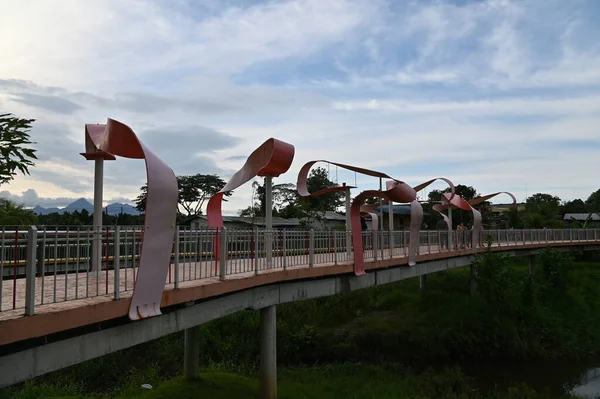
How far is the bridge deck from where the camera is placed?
5.25 m

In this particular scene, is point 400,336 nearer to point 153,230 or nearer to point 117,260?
point 153,230

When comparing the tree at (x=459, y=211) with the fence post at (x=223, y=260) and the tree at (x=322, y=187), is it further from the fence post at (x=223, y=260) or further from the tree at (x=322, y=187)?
the fence post at (x=223, y=260)

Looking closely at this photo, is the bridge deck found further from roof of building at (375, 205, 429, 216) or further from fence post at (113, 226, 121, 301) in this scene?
roof of building at (375, 205, 429, 216)

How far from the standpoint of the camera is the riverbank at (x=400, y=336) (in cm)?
1698

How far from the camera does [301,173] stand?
575 inches

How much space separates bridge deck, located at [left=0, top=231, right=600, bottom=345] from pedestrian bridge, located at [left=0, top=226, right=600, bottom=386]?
14 millimetres

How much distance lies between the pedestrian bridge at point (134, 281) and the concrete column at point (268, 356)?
1.55 ft

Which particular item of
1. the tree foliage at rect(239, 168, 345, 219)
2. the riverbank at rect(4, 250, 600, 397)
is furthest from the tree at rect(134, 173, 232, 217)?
the riverbank at rect(4, 250, 600, 397)

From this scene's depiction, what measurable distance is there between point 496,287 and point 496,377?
444 cm

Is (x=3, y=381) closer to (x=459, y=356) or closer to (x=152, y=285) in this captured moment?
(x=152, y=285)

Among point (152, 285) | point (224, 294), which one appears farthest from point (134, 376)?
point (152, 285)

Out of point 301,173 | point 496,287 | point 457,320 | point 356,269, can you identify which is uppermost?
point 301,173

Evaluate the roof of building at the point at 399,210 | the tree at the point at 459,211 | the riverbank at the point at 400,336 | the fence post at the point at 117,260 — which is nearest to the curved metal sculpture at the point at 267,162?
the fence post at the point at 117,260

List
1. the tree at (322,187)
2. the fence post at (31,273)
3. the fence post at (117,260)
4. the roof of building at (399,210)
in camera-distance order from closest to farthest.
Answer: the fence post at (31,273), the fence post at (117,260), the roof of building at (399,210), the tree at (322,187)
